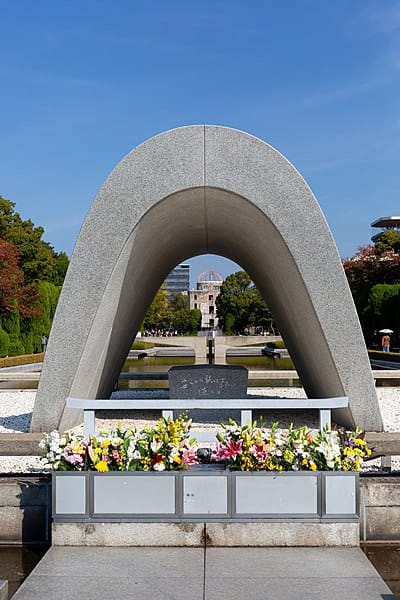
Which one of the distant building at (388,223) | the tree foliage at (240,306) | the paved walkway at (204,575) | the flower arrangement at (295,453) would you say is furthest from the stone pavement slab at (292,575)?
the distant building at (388,223)

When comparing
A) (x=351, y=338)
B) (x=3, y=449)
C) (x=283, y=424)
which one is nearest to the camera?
(x=3, y=449)

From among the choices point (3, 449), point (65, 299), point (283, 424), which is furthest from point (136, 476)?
point (283, 424)

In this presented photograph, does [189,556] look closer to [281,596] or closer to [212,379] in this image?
[281,596]

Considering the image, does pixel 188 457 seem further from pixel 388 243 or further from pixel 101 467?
pixel 388 243

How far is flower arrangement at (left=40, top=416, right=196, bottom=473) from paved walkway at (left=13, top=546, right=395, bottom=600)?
0.65 meters

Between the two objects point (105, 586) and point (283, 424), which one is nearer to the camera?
point (105, 586)

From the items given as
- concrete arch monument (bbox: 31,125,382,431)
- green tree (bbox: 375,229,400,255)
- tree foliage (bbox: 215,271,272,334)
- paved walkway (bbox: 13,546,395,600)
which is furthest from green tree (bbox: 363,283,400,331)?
paved walkway (bbox: 13,546,395,600)

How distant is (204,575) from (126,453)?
1250mm

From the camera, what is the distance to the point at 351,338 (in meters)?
8.66

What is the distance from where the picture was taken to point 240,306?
6844 centimetres

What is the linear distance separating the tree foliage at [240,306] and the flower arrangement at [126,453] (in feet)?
198

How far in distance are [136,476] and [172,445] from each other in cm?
39

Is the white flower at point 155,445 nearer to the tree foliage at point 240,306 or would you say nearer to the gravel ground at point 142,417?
the gravel ground at point 142,417

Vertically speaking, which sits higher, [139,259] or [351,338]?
[139,259]
